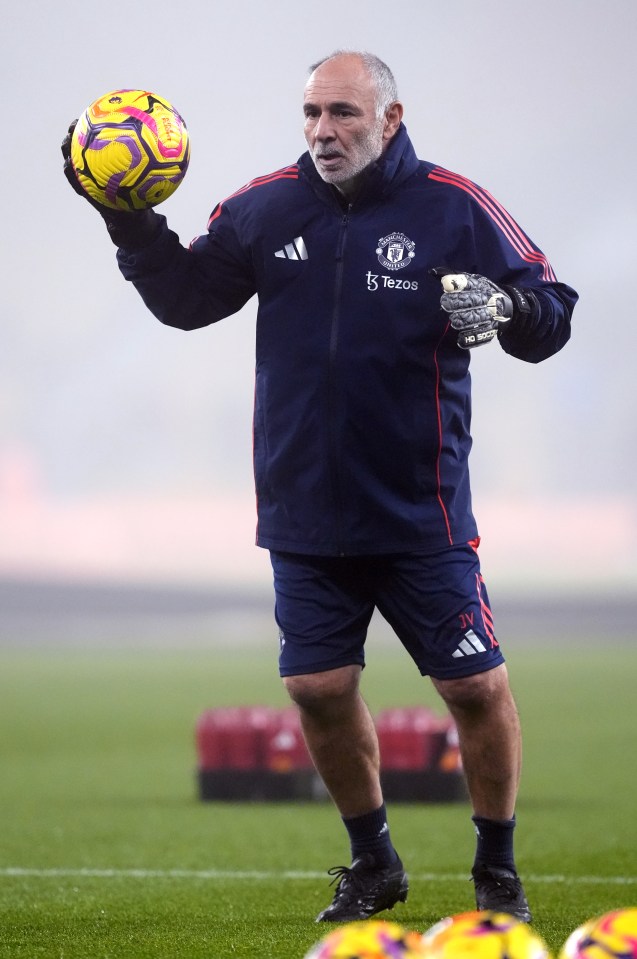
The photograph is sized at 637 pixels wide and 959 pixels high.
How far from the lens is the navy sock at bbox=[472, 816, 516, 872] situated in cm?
411

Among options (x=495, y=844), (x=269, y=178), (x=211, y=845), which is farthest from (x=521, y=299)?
(x=211, y=845)

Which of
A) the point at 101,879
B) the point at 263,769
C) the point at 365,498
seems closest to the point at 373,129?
the point at 365,498

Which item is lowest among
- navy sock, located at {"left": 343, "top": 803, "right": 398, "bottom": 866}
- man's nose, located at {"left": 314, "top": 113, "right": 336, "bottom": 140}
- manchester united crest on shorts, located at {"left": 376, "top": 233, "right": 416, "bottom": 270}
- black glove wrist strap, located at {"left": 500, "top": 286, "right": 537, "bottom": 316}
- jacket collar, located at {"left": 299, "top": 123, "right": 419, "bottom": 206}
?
navy sock, located at {"left": 343, "top": 803, "right": 398, "bottom": 866}

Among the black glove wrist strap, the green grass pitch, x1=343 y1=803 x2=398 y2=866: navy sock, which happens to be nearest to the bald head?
the black glove wrist strap

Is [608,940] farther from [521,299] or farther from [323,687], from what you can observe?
[521,299]

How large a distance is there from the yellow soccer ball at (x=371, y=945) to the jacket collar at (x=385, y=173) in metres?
2.30

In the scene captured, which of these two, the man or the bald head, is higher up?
the bald head

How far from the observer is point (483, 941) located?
2.49 meters

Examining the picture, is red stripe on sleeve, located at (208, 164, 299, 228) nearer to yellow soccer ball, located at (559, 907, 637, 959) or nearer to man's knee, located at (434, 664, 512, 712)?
man's knee, located at (434, 664, 512, 712)

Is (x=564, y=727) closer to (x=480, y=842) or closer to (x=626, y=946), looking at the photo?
(x=480, y=842)

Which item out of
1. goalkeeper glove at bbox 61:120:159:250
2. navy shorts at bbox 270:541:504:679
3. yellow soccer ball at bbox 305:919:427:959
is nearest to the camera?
yellow soccer ball at bbox 305:919:427:959

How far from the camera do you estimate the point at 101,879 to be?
16.9 feet

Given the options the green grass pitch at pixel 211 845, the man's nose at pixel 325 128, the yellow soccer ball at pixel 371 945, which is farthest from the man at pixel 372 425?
the yellow soccer ball at pixel 371 945

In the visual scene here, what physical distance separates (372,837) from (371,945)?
6.16 feet
